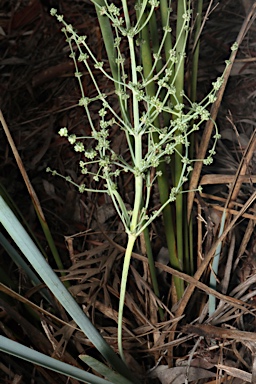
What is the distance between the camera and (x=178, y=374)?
0.65 metres

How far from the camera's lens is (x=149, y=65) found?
0.58m

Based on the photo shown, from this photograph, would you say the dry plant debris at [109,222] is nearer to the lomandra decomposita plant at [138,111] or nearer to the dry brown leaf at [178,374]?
the dry brown leaf at [178,374]

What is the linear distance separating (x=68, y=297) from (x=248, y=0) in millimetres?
613

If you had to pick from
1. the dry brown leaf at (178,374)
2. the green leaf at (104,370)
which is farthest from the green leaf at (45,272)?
the dry brown leaf at (178,374)

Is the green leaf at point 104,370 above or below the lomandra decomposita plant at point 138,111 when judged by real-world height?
below

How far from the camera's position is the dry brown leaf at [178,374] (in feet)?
2.11

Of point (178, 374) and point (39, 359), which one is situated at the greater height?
point (39, 359)

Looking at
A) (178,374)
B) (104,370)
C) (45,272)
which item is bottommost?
(178,374)

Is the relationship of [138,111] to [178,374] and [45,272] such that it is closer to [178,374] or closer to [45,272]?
[45,272]

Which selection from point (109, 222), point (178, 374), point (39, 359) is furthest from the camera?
point (109, 222)

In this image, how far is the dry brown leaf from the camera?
64 centimetres

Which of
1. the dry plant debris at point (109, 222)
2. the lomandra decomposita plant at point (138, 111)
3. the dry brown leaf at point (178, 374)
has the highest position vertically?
the lomandra decomposita plant at point (138, 111)

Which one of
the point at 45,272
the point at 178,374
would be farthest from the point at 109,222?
the point at 45,272

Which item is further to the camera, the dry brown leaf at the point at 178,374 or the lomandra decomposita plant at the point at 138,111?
the dry brown leaf at the point at 178,374
